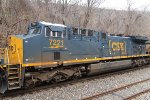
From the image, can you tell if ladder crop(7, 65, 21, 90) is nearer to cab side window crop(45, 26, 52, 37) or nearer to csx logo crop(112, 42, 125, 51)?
cab side window crop(45, 26, 52, 37)

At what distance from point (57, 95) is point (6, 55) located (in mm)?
2735

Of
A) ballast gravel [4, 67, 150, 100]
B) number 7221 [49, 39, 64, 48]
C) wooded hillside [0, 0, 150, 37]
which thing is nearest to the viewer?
ballast gravel [4, 67, 150, 100]

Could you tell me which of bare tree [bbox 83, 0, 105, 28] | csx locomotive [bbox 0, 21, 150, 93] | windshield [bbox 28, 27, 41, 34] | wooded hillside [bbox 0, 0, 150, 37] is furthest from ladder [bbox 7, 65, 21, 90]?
bare tree [bbox 83, 0, 105, 28]

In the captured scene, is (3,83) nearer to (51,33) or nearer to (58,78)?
A: (58,78)

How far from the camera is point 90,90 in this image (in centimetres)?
1042

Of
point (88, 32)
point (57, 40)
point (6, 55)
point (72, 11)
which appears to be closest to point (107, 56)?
point (88, 32)

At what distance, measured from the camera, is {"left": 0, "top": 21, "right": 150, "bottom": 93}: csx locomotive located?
30.5 feet

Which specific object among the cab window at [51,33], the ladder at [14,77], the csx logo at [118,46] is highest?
the cab window at [51,33]

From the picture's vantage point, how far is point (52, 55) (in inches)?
424

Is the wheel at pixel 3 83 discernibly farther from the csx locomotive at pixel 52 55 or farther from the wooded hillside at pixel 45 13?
the wooded hillside at pixel 45 13

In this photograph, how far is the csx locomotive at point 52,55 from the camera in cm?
930

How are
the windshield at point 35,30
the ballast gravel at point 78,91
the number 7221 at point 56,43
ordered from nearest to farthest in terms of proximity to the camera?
the ballast gravel at point 78,91
the windshield at point 35,30
the number 7221 at point 56,43

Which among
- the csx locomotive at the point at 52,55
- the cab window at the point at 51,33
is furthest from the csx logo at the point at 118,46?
the cab window at the point at 51,33

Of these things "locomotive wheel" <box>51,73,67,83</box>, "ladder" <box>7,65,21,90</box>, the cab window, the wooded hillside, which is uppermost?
the wooded hillside
